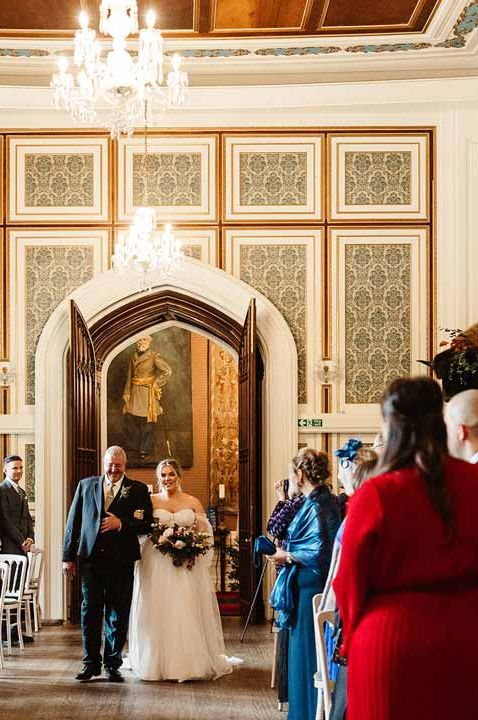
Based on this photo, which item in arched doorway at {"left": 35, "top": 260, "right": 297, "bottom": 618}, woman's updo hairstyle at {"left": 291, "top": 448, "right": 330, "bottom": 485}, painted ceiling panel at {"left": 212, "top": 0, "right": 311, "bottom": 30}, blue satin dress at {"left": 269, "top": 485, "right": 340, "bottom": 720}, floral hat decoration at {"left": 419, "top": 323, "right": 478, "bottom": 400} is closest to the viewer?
blue satin dress at {"left": 269, "top": 485, "right": 340, "bottom": 720}

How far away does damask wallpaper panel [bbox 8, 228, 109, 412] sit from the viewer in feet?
41.0

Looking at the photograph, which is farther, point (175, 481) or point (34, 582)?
point (34, 582)

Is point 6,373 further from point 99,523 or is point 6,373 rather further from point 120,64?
point 120,64

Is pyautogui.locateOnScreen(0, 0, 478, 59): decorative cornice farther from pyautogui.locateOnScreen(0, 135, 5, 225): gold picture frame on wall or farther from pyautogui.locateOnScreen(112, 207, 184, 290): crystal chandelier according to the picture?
pyautogui.locateOnScreen(112, 207, 184, 290): crystal chandelier

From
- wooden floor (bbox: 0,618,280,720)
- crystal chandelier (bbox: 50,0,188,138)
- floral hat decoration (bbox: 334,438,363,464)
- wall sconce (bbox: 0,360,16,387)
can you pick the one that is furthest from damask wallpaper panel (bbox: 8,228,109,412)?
floral hat decoration (bbox: 334,438,363,464)

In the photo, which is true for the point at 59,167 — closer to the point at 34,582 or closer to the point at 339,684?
the point at 34,582

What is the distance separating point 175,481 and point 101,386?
166 inches

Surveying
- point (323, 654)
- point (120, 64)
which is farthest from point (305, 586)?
point (120, 64)

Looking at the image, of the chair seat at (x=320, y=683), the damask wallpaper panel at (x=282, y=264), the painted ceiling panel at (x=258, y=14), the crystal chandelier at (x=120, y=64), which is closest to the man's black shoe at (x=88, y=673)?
the chair seat at (x=320, y=683)

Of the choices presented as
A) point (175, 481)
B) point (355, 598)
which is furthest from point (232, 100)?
point (355, 598)

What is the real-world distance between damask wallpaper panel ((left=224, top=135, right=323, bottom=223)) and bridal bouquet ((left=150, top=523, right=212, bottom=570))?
4.87 meters

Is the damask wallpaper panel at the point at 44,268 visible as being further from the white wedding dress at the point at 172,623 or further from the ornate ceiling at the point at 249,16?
the white wedding dress at the point at 172,623

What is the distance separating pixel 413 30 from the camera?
11430mm

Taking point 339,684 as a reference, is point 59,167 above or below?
above
